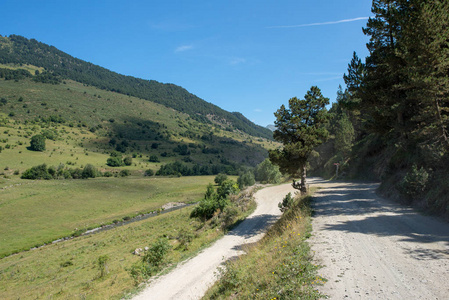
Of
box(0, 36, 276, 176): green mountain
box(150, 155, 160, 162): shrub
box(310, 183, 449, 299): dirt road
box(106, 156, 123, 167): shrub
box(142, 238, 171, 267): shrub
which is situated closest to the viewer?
box(310, 183, 449, 299): dirt road

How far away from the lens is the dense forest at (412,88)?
52.5 feet

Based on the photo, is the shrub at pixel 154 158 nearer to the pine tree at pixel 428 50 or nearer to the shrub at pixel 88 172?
the shrub at pixel 88 172

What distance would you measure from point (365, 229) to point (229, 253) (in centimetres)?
1185

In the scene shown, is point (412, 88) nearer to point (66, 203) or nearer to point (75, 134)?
point (66, 203)

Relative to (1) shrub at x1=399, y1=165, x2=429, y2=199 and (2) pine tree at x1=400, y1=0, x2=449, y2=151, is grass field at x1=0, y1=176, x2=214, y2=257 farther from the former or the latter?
(2) pine tree at x1=400, y1=0, x2=449, y2=151

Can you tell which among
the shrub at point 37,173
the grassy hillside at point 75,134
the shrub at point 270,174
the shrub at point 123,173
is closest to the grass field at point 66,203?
the shrub at point 37,173

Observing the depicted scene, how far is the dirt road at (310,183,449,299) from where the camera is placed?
24.1 ft

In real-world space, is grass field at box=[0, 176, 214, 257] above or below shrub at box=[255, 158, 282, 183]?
below

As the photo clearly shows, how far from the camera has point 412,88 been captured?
19516mm

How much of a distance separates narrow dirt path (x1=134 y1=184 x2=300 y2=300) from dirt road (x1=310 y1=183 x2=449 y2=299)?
319 inches

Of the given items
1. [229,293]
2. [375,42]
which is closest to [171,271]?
[229,293]

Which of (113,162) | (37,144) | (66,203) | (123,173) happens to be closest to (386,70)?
(66,203)

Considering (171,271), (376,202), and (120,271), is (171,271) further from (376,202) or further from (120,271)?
(376,202)

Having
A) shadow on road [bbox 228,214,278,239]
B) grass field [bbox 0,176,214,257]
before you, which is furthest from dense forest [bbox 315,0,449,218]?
grass field [bbox 0,176,214,257]
